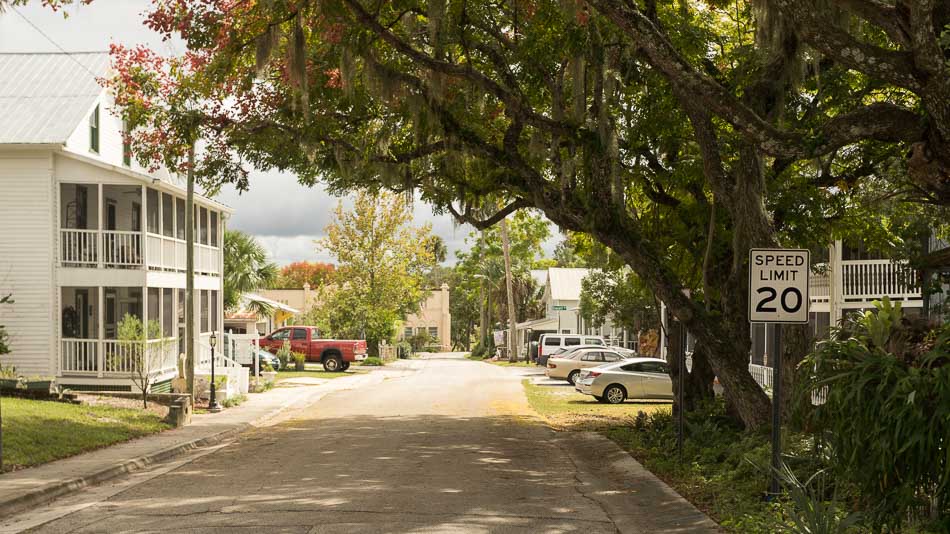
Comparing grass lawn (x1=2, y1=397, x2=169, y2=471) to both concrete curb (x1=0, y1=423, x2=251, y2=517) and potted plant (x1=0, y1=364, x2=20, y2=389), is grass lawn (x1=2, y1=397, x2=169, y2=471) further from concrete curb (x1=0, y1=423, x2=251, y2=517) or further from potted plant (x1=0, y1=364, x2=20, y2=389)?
concrete curb (x1=0, y1=423, x2=251, y2=517)

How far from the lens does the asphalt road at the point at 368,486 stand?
977cm

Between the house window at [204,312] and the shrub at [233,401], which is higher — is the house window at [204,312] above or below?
above

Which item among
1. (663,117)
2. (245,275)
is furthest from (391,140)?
(245,275)

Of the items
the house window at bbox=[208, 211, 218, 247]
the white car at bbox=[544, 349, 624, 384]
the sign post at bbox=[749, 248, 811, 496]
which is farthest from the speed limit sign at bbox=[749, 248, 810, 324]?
the house window at bbox=[208, 211, 218, 247]

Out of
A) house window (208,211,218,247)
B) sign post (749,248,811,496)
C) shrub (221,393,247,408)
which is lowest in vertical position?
shrub (221,393,247,408)

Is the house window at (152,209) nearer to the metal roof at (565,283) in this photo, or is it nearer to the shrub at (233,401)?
the shrub at (233,401)

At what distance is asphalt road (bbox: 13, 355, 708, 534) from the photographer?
32.1ft

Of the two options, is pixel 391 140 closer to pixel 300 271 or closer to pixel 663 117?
pixel 663 117

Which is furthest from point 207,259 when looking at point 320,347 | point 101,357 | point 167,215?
point 320,347

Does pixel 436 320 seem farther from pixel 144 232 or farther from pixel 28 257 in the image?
pixel 28 257

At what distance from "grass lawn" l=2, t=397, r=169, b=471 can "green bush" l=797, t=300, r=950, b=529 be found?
10.9m

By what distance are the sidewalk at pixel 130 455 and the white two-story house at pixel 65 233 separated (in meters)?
3.39

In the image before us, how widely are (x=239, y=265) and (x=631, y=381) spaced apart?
27090 mm

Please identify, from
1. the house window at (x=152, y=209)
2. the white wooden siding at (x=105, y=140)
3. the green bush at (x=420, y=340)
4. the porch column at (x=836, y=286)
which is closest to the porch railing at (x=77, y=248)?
the white wooden siding at (x=105, y=140)
